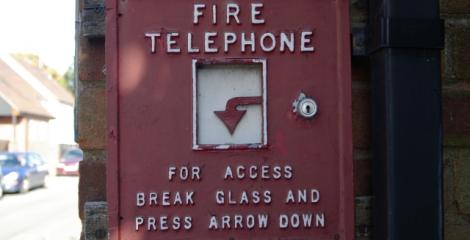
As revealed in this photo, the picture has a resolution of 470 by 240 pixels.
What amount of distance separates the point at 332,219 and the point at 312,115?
41 cm

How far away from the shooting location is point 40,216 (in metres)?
15.2

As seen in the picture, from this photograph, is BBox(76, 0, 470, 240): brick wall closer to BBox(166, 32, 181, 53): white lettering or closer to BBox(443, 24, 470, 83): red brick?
BBox(443, 24, 470, 83): red brick

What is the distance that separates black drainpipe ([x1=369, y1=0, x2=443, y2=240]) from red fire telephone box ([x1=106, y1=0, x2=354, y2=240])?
0.76 ft

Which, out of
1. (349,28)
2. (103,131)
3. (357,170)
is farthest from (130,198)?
(349,28)

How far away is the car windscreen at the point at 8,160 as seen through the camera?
20461mm

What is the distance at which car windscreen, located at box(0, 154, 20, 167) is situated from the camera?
2046 cm

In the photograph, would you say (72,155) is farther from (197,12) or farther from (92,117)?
(197,12)

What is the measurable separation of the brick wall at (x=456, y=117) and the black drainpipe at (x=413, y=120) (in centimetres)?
34

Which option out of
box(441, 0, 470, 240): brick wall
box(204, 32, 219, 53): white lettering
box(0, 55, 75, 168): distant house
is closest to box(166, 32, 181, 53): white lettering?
box(204, 32, 219, 53): white lettering

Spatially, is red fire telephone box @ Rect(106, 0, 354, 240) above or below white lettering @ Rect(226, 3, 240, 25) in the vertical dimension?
below

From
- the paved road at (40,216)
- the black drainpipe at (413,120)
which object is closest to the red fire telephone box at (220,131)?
the black drainpipe at (413,120)

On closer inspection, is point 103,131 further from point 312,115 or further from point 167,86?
point 312,115

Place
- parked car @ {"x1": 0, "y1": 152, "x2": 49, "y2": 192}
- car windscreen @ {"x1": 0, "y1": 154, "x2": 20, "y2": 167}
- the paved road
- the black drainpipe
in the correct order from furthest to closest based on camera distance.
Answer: car windscreen @ {"x1": 0, "y1": 154, "x2": 20, "y2": 167} → parked car @ {"x1": 0, "y1": 152, "x2": 49, "y2": 192} → the paved road → the black drainpipe

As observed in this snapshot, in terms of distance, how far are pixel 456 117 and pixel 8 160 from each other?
19.8 m
